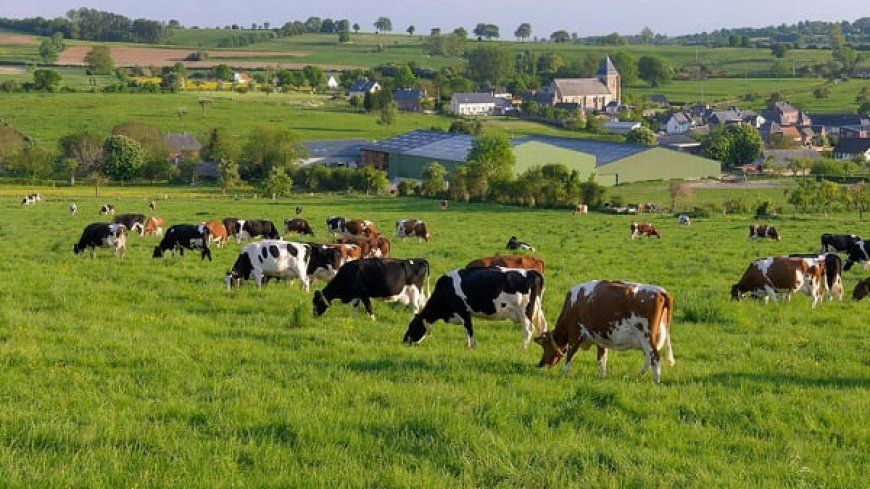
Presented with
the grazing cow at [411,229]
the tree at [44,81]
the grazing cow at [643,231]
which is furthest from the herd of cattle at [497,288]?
the tree at [44,81]

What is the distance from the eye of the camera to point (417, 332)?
526 inches

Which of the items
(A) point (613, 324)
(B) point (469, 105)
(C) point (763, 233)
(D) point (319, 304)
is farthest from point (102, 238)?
(B) point (469, 105)

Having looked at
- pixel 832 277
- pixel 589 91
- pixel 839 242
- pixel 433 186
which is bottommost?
pixel 433 186

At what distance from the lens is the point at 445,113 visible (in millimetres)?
156375

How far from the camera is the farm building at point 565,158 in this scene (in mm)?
83688

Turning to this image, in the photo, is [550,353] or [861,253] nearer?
[550,353]

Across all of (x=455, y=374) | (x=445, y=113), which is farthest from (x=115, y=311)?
Result: (x=445, y=113)

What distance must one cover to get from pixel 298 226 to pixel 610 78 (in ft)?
525

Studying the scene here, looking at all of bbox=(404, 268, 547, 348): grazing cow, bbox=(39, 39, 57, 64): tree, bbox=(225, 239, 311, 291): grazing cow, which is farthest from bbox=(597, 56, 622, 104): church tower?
bbox=(404, 268, 547, 348): grazing cow

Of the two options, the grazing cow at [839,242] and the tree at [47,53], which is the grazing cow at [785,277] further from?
the tree at [47,53]

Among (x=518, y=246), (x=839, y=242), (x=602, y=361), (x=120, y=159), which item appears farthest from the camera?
(x=120, y=159)

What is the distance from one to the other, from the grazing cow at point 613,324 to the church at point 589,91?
515 ft

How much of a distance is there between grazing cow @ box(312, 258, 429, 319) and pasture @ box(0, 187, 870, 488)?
0.36 meters

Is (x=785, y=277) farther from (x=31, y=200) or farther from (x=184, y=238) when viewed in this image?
(x=31, y=200)
